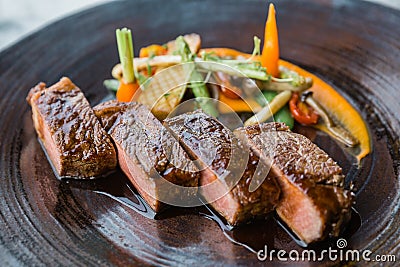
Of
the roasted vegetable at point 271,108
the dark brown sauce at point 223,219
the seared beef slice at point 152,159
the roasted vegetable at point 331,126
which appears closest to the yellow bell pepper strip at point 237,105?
the roasted vegetable at point 271,108

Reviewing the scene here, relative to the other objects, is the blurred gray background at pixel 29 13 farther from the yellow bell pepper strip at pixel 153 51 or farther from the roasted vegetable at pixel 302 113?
the roasted vegetable at pixel 302 113

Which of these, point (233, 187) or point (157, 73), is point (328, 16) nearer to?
point (157, 73)

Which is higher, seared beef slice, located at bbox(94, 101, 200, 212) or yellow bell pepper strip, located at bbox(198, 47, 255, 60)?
yellow bell pepper strip, located at bbox(198, 47, 255, 60)

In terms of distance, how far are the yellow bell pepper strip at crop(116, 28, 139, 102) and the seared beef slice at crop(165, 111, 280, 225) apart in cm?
104

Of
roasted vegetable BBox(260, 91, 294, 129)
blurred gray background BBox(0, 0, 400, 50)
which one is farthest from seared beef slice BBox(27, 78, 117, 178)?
blurred gray background BBox(0, 0, 400, 50)

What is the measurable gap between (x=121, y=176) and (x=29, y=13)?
3.58 m

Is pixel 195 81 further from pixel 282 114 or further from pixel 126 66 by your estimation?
pixel 282 114

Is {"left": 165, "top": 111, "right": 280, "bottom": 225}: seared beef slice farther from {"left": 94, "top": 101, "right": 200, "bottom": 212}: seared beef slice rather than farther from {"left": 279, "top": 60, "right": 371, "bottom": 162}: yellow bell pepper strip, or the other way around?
{"left": 279, "top": 60, "right": 371, "bottom": 162}: yellow bell pepper strip

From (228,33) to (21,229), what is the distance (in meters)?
3.07

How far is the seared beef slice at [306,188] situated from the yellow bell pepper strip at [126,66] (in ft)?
4.84

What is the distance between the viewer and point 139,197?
364 centimetres

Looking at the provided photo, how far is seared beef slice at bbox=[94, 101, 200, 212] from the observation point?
3332 millimetres

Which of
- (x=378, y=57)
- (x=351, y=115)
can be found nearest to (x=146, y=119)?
(x=351, y=115)

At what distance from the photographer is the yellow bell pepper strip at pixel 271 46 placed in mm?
4480
